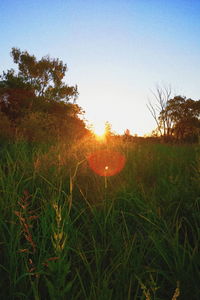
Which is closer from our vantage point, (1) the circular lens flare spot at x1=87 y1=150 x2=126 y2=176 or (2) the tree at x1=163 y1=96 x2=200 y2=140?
(1) the circular lens flare spot at x1=87 y1=150 x2=126 y2=176

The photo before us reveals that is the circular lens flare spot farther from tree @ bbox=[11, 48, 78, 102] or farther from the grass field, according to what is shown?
tree @ bbox=[11, 48, 78, 102]

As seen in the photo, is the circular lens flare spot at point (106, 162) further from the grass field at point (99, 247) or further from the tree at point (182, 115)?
the tree at point (182, 115)

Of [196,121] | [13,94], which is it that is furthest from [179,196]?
[196,121]

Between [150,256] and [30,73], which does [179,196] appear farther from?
[30,73]

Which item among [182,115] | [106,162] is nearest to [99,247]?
[106,162]

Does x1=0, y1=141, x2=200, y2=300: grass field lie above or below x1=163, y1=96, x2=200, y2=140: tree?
below

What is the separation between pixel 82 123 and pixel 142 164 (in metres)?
14.3

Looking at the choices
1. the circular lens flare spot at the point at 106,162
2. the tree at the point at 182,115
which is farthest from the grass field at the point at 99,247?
the tree at the point at 182,115

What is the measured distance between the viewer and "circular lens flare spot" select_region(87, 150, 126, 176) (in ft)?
9.34

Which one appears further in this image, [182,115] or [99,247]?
[182,115]

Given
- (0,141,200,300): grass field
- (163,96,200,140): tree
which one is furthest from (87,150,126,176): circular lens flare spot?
(163,96,200,140): tree

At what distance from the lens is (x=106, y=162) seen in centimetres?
329

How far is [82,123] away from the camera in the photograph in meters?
17.0

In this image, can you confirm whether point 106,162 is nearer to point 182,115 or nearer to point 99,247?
point 99,247
